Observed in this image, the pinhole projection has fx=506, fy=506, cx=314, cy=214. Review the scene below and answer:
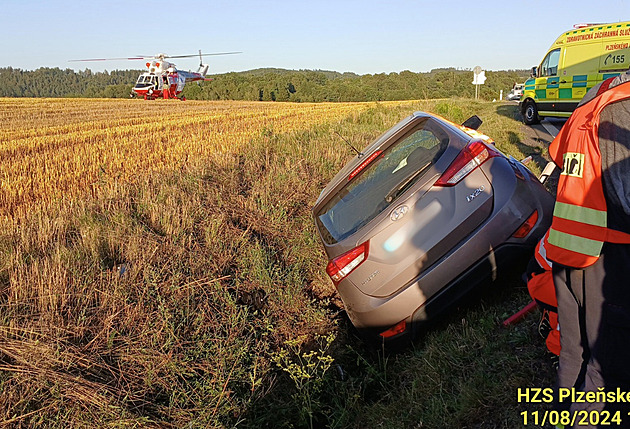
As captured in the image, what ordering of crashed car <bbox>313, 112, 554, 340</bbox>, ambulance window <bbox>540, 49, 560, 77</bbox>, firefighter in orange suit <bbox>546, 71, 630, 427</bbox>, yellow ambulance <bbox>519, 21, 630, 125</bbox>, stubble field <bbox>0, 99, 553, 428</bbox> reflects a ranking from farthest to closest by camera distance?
ambulance window <bbox>540, 49, 560, 77</bbox>
yellow ambulance <bbox>519, 21, 630, 125</bbox>
crashed car <bbox>313, 112, 554, 340</bbox>
stubble field <bbox>0, 99, 553, 428</bbox>
firefighter in orange suit <bbox>546, 71, 630, 427</bbox>

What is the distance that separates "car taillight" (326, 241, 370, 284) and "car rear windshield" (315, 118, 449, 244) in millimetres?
171

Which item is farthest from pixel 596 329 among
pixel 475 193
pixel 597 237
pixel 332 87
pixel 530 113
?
pixel 332 87

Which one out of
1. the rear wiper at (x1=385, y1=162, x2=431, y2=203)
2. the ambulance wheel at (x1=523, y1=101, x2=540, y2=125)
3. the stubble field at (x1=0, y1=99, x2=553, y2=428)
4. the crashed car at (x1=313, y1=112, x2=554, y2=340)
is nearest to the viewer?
the stubble field at (x1=0, y1=99, x2=553, y2=428)

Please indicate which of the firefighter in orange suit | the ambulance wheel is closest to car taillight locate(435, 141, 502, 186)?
the firefighter in orange suit

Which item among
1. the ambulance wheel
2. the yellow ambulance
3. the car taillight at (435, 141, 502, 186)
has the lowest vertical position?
the car taillight at (435, 141, 502, 186)

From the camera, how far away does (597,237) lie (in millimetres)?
1623

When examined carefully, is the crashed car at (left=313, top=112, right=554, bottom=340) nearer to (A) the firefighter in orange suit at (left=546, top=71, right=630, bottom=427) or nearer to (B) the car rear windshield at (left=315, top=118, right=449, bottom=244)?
(B) the car rear windshield at (left=315, top=118, right=449, bottom=244)

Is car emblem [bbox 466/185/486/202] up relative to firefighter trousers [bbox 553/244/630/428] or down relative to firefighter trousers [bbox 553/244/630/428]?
up

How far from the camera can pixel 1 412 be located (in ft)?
8.44

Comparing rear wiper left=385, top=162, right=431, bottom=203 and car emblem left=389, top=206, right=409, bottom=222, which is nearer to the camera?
car emblem left=389, top=206, right=409, bottom=222

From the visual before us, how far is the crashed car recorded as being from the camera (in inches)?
127

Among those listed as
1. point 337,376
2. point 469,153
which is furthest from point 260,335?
point 469,153

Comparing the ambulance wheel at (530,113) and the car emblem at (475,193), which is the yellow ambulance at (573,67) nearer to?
the ambulance wheel at (530,113)

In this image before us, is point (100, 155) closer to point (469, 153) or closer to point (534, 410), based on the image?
point (469, 153)
